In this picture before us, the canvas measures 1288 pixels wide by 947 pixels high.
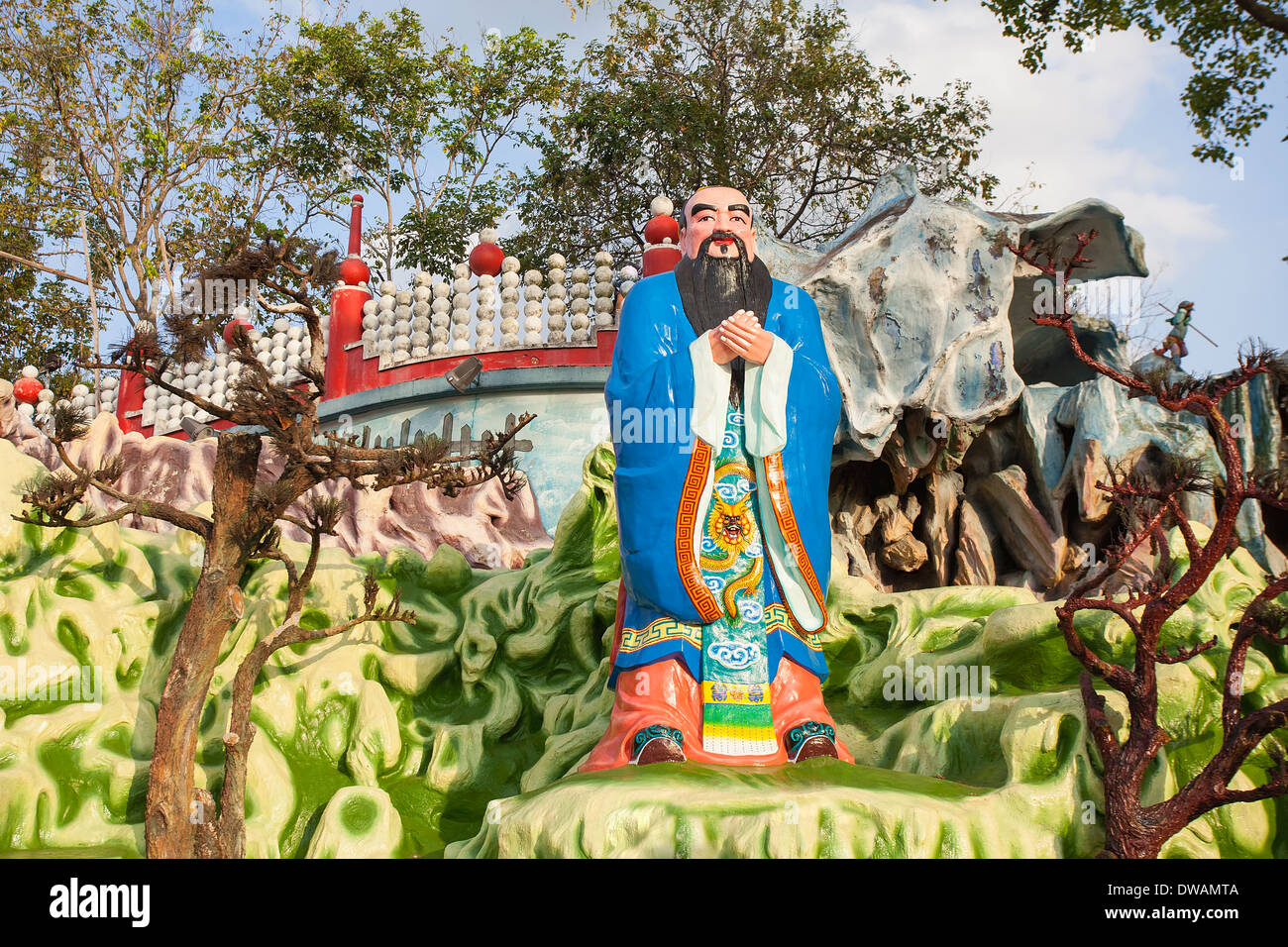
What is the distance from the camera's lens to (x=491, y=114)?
16750 mm

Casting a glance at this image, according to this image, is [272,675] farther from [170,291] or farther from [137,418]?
[170,291]

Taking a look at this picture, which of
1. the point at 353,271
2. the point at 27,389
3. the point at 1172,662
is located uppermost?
the point at 353,271

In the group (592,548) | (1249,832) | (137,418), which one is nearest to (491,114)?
(137,418)

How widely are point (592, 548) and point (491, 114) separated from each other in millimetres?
11067

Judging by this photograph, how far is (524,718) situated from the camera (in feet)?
21.4

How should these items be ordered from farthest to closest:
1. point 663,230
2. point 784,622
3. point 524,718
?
point 663,230
point 524,718
point 784,622

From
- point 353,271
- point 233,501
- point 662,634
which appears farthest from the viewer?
point 353,271

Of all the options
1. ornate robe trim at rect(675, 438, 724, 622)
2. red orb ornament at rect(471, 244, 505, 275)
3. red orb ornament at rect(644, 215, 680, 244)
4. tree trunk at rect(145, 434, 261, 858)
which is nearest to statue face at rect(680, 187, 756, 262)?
ornate robe trim at rect(675, 438, 724, 622)

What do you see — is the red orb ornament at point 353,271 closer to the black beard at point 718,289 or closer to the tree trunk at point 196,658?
the tree trunk at point 196,658

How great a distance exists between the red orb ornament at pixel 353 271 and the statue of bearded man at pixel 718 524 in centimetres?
695

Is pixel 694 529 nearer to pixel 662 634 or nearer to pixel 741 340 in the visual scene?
pixel 662 634

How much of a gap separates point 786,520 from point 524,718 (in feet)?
7.26

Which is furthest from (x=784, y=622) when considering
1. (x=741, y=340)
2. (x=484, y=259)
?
(x=484, y=259)

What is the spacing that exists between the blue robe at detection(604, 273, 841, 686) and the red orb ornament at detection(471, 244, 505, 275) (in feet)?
18.5
